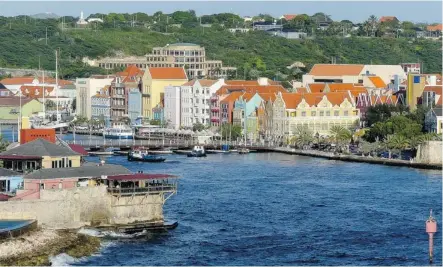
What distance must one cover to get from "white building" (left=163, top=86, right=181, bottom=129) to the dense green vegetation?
87.1ft

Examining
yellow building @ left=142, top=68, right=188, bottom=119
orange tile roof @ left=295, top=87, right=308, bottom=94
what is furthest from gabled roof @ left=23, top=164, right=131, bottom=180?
yellow building @ left=142, top=68, right=188, bottom=119

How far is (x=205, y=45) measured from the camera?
Answer: 116 meters

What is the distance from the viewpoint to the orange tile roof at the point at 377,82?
76025 mm

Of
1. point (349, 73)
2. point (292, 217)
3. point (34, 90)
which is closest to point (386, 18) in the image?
point (34, 90)

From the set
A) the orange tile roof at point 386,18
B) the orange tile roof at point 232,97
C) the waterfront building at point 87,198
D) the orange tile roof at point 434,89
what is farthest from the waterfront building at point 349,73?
the orange tile roof at point 386,18

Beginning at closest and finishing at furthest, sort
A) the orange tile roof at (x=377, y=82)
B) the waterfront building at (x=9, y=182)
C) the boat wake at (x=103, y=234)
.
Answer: the boat wake at (x=103, y=234), the waterfront building at (x=9, y=182), the orange tile roof at (x=377, y=82)

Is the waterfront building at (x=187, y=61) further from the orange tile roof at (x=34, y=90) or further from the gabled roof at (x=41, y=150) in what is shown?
the gabled roof at (x=41, y=150)

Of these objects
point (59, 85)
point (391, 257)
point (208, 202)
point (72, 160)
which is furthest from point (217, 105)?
point (391, 257)

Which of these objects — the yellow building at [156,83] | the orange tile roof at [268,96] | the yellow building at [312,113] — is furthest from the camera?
the yellow building at [156,83]

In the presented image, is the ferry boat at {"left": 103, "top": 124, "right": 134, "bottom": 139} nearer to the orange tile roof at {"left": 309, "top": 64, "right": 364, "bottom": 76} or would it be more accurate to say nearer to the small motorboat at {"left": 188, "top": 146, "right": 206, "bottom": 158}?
the small motorboat at {"left": 188, "top": 146, "right": 206, "bottom": 158}

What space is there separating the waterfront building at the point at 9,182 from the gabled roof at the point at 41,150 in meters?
1.10

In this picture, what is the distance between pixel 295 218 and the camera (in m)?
35.9

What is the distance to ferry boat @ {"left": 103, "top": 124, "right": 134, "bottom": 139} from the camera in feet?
232

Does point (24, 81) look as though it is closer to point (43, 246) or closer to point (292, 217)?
point (292, 217)
